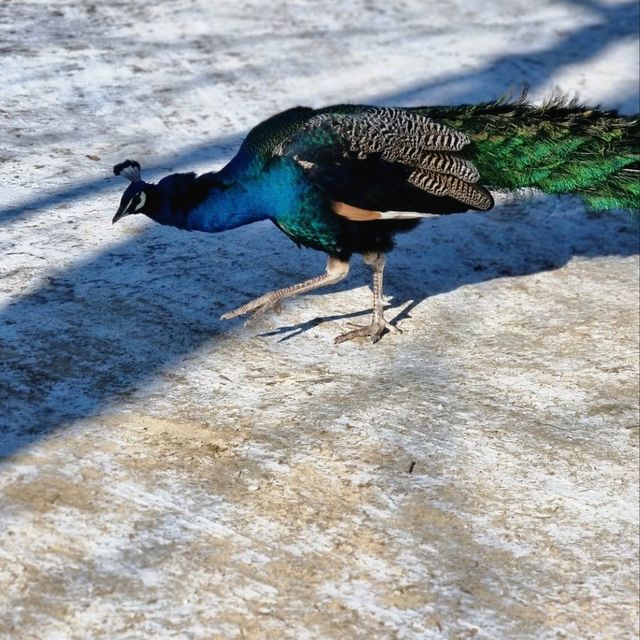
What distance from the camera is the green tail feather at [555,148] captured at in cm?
489

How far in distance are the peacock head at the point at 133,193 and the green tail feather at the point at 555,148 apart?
4.17ft

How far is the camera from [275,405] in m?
4.20

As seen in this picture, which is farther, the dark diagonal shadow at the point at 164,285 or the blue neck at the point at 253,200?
the blue neck at the point at 253,200

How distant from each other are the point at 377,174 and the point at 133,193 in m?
0.94

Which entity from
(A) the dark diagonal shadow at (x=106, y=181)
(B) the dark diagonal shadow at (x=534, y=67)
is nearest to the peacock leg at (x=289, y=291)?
(A) the dark diagonal shadow at (x=106, y=181)

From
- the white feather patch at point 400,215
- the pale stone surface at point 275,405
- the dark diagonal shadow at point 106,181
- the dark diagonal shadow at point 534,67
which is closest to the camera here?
the pale stone surface at point 275,405

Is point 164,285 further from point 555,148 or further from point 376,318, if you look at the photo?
point 555,148

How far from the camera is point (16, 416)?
3875 mm

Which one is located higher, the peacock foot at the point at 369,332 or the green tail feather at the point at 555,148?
the green tail feather at the point at 555,148

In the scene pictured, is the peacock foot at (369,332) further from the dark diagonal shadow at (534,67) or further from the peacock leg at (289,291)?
the dark diagonal shadow at (534,67)

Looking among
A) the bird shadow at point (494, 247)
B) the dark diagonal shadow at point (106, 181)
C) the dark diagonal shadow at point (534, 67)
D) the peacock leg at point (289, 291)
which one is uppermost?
the dark diagonal shadow at point (534, 67)

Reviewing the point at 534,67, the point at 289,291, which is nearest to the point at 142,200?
the point at 289,291

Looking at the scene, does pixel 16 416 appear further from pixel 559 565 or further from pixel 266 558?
pixel 559 565

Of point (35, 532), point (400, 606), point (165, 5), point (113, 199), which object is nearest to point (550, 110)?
point (113, 199)
